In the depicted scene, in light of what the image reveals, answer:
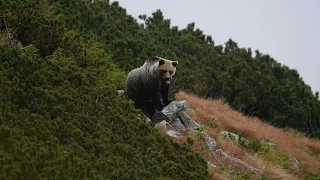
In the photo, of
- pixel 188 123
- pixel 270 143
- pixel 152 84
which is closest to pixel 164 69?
pixel 152 84

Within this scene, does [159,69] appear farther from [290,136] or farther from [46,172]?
[290,136]

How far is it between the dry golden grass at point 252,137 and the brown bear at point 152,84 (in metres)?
1.72

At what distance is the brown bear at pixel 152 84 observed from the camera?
39.0ft

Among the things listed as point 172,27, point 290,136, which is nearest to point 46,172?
point 290,136

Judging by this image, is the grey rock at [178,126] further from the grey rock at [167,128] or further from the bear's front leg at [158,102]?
the bear's front leg at [158,102]

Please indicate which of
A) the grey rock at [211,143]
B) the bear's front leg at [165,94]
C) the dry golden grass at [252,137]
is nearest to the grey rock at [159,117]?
the bear's front leg at [165,94]

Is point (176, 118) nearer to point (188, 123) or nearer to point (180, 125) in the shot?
point (180, 125)

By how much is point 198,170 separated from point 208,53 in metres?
17.3

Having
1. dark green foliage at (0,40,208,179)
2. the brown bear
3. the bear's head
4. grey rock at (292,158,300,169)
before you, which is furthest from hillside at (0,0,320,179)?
the bear's head

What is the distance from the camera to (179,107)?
12438 mm

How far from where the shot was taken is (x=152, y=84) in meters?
Result: 11.9

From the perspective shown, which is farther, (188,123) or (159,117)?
(188,123)

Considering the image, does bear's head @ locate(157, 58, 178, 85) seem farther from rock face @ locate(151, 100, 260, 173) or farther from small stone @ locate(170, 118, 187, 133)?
small stone @ locate(170, 118, 187, 133)

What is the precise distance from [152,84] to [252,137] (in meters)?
5.83
